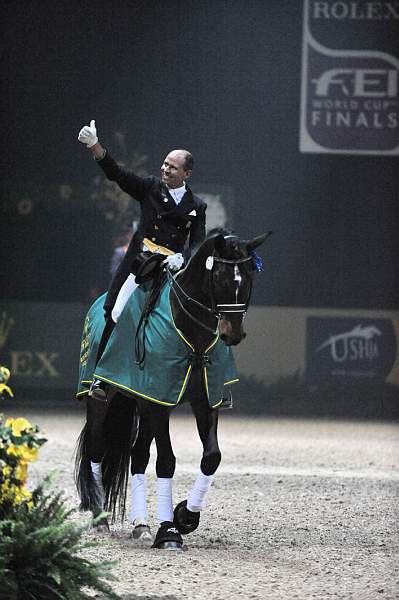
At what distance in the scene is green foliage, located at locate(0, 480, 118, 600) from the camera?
13.5 feet

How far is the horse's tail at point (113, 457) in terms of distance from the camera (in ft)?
21.4

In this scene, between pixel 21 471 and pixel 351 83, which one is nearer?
pixel 21 471

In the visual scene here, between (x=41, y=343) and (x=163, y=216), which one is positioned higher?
(x=163, y=216)

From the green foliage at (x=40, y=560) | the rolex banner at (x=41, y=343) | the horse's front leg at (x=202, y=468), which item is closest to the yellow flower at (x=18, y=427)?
the green foliage at (x=40, y=560)

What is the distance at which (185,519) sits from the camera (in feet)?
19.9

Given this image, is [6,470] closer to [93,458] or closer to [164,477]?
[164,477]

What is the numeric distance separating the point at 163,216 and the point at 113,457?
1248 mm

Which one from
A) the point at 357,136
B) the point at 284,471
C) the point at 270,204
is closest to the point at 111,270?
the point at 270,204

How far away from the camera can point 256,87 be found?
13.4 meters

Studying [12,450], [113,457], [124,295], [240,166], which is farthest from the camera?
[240,166]

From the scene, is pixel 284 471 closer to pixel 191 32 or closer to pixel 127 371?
pixel 127 371

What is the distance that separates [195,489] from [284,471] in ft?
10.4

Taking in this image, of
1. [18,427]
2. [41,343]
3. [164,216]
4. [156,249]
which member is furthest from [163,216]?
[41,343]

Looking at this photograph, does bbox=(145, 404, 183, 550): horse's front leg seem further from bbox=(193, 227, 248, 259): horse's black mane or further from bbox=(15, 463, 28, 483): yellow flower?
bbox=(15, 463, 28, 483): yellow flower
